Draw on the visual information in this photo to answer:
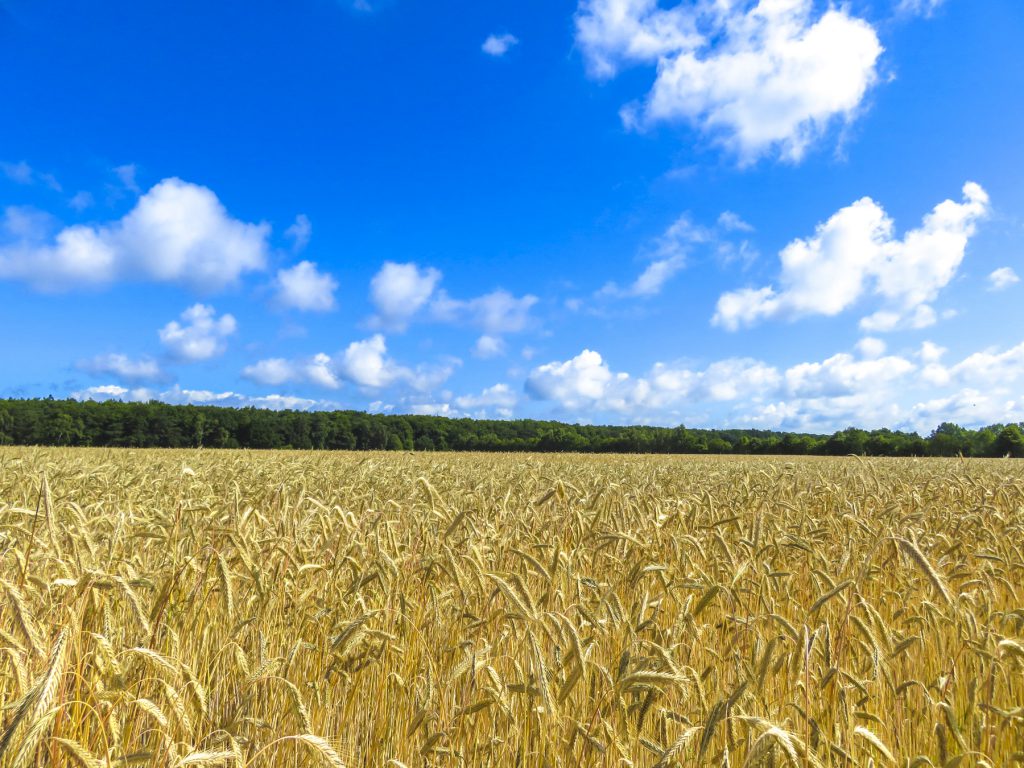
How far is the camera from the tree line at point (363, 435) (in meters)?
64.2

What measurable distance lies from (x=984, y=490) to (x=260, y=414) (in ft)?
249

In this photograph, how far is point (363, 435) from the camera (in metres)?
80.2

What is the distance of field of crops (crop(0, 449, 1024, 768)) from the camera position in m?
1.97

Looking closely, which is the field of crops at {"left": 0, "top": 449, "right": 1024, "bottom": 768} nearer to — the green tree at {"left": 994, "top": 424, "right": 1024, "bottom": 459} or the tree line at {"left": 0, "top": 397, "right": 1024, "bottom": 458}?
the tree line at {"left": 0, "top": 397, "right": 1024, "bottom": 458}

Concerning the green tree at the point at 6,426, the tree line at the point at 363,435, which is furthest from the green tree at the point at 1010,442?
the green tree at the point at 6,426

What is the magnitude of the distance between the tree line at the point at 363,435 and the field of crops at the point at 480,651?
190 ft

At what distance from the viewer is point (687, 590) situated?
3938 mm

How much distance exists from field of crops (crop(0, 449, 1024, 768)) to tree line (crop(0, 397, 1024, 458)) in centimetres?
5781

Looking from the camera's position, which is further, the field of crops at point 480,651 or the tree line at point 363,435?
the tree line at point 363,435

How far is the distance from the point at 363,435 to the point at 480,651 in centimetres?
8055

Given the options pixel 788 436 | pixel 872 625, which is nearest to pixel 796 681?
pixel 872 625

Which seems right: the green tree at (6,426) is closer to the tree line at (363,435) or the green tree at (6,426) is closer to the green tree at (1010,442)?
the tree line at (363,435)

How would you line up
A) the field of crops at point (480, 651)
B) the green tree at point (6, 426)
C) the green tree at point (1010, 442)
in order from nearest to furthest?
the field of crops at point (480, 651), the green tree at point (6, 426), the green tree at point (1010, 442)

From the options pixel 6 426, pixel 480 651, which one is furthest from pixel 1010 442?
pixel 6 426
